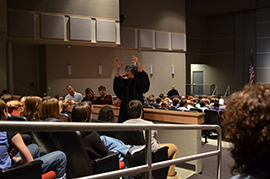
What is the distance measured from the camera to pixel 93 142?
254cm

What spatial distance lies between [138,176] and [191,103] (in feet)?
16.3

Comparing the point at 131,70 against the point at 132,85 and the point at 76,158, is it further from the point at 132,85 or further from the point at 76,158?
the point at 76,158

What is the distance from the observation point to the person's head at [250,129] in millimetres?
1031

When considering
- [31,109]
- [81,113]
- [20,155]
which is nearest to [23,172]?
[20,155]

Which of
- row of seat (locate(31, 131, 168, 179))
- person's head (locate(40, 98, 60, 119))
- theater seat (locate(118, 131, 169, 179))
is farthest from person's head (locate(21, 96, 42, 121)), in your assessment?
theater seat (locate(118, 131, 169, 179))

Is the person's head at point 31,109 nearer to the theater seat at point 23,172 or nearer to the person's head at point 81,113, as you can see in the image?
the person's head at point 81,113

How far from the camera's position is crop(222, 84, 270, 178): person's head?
1031mm

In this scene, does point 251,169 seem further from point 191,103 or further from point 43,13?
point 43,13

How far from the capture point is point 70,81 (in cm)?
1229

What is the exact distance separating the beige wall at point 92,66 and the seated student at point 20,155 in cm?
987

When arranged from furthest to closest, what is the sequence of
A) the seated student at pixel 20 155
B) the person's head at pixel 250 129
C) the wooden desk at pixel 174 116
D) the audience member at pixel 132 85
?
the audience member at pixel 132 85, the wooden desk at pixel 174 116, the seated student at pixel 20 155, the person's head at pixel 250 129

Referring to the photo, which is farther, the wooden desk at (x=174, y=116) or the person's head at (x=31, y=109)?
the wooden desk at (x=174, y=116)

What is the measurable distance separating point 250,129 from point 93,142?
5.76 ft

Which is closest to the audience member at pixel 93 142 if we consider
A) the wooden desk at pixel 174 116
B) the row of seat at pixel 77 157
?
the row of seat at pixel 77 157
